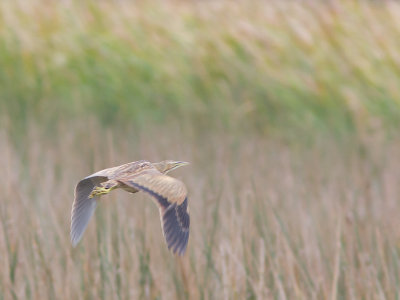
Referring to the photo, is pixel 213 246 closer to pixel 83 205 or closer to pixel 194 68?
pixel 83 205

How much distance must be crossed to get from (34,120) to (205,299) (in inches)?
82.3

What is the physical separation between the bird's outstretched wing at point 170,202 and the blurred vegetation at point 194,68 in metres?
2.75

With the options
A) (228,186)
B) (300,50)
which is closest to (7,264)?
(228,186)

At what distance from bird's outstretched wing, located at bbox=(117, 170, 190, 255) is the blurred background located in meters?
0.75

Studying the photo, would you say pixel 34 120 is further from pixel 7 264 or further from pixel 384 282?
pixel 384 282

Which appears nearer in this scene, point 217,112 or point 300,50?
point 217,112

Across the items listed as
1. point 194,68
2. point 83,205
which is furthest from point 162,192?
point 194,68

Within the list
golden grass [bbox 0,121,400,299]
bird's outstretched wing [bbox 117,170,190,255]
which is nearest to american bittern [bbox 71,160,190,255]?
bird's outstretched wing [bbox 117,170,190,255]

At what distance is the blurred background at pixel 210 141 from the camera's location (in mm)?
1852

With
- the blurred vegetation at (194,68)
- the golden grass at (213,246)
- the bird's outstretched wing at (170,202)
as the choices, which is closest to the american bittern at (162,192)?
the bird's outstretched wing at (170,202)

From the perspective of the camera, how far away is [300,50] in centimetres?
440

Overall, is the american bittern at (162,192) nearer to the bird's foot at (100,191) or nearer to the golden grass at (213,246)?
the bird's foot at (100,191)

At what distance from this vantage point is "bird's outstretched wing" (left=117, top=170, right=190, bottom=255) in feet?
3.15

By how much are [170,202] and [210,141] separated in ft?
8.33
